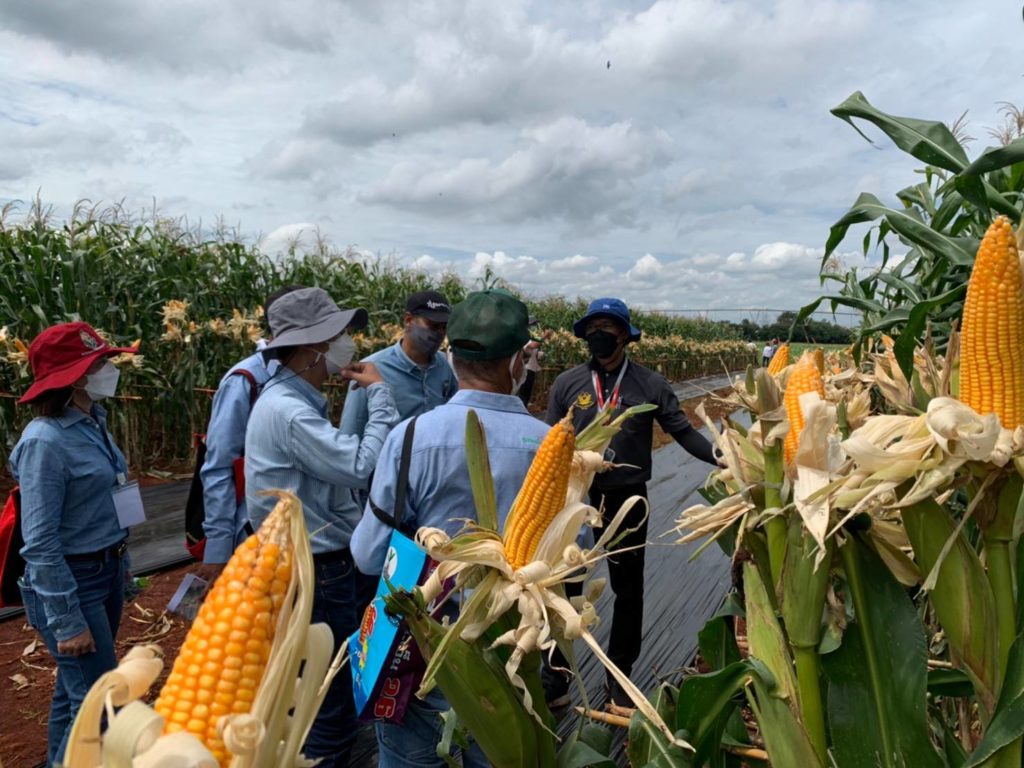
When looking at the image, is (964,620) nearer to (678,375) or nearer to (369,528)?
(369,528)

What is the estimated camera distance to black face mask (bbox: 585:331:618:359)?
3.56m

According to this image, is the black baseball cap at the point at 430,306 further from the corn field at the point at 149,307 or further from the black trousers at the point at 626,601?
the corn field at the point at 149,307

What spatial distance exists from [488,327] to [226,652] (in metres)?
1.22

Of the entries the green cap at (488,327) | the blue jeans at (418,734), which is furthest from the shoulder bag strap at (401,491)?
the blue jeans at (418,734)

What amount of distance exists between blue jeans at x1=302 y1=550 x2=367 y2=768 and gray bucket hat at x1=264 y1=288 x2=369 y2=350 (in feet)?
2.55

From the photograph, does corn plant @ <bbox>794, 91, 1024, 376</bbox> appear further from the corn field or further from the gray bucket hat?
the corn field

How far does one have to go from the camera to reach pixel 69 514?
235 cm

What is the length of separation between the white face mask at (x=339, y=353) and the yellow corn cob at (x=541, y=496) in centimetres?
150

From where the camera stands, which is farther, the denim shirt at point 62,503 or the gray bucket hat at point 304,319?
the gray bucket hat at point 304,319

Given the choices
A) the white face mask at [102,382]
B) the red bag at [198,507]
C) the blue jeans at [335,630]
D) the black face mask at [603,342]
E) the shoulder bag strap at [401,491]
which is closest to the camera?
the shoulder bag strap at [401,491]

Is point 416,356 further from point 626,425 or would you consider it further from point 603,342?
point 626,425

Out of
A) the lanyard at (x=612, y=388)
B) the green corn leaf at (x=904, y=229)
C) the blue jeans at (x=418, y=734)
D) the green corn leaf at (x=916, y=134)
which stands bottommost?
the blue jeans at (x=418, y=734)

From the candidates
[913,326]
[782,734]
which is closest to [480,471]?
[782,734]

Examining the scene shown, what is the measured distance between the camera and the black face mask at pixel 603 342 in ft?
11.7
